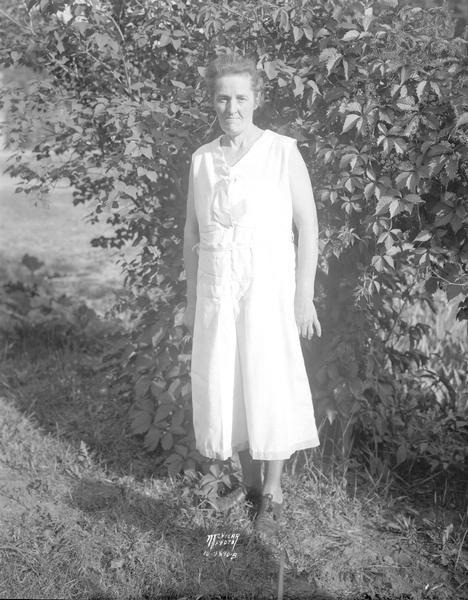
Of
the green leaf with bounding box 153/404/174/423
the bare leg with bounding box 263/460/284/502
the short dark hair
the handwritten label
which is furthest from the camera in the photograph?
the green leaf with bounding box 153/404/174/423

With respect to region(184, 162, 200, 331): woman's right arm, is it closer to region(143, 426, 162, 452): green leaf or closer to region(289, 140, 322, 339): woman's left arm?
region(289, 140, 322, 339): woman's left arm

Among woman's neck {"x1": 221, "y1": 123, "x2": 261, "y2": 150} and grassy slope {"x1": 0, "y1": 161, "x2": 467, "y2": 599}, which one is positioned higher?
woman's neck {"x1": 221, "y1": 123, "x2": 261, "y2": 150}

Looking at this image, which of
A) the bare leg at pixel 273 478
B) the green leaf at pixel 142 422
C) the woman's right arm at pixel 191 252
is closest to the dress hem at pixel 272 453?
the bare leg at pixel 273 478

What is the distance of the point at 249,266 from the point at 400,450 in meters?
1.23

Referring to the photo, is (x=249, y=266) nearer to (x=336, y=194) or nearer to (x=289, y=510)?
(x=336, y=194)

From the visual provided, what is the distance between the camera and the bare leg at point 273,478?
2.96 meters

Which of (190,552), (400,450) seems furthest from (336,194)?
(190,552)

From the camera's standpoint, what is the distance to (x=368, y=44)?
2756mm

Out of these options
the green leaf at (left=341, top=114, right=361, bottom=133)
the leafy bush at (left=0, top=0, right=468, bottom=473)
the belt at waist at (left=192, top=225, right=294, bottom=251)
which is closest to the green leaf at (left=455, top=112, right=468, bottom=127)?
the leafy bush at (left=0, top=0, right=468, bottom=473)

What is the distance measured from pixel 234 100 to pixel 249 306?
2.39 ft

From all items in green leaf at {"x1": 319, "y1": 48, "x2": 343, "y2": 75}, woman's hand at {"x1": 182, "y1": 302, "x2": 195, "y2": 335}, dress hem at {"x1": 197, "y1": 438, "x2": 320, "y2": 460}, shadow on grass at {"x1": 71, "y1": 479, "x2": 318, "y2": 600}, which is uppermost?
green leaf at {"x1": 319, "y1": 48, "x2": 343, "y2": 75}

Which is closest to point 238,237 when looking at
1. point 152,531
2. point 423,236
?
point 423,236

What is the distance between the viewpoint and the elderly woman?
104 inches

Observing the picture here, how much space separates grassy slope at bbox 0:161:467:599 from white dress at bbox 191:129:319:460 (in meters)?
0.43
